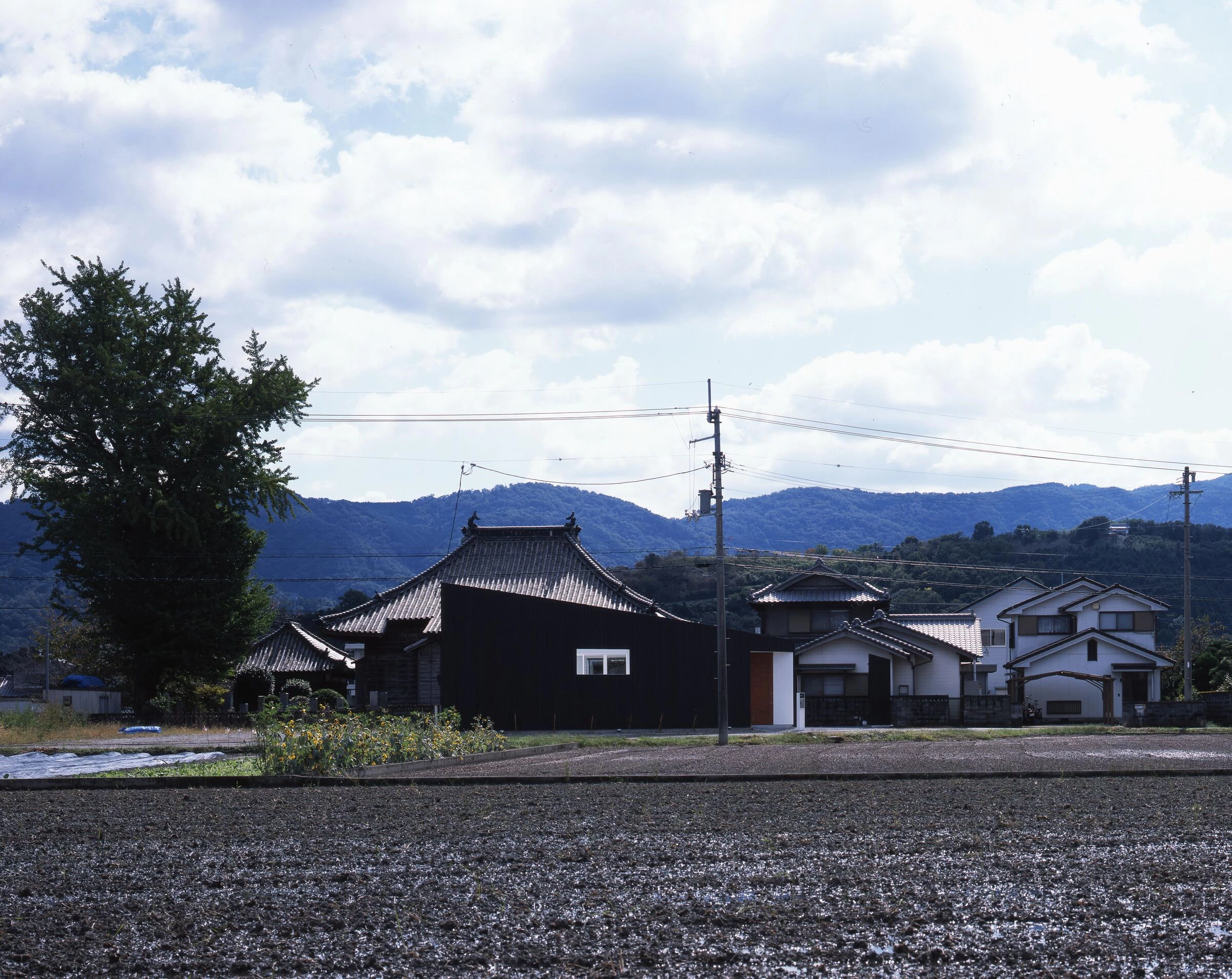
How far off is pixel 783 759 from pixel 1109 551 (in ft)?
236

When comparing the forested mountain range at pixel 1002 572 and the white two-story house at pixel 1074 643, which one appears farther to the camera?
the forested mountain range at pixel 1002 572

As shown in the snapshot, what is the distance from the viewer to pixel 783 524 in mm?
188375

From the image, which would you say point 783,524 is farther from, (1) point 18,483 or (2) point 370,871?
(2) point 370,871

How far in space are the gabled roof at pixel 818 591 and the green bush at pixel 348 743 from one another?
3450cm

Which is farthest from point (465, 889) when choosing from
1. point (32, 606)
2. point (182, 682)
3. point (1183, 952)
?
point (32, 606)

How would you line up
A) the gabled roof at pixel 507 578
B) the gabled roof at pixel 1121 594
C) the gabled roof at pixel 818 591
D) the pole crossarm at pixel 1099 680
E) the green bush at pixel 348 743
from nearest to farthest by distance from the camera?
the green bush at pixel 348 743 < the gabled roof at pixel 507 578 < the pole crossarm at pixel 1099 680 < the gabled roof at pixel 1121 594 < the gabled roof at pixel 818 591

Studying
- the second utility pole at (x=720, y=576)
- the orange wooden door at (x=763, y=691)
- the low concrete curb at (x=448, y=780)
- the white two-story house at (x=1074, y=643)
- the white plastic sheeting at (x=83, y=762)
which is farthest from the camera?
the white two-story house at (x=1074, y=643)

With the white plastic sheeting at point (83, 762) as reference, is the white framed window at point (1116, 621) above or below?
above

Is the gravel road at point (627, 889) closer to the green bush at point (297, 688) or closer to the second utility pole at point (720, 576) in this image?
the second utility pole at point (720, 576)

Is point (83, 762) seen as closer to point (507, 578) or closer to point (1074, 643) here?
point (507, 578)

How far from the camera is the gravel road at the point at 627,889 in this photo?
5.20 metres

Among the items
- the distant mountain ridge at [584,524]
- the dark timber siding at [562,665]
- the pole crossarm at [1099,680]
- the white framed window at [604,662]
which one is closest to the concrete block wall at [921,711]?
the dark timber siding at [562,665]

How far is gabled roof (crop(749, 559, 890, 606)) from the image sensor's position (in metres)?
51.7

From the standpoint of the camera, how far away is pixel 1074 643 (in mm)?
45969
